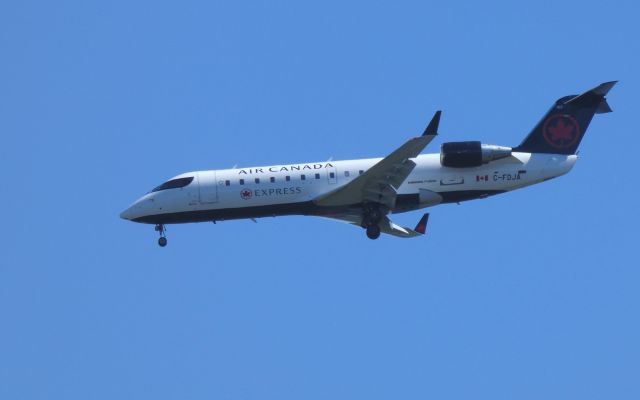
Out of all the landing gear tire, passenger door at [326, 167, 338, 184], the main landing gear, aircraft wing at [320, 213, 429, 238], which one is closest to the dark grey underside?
the main landing gear

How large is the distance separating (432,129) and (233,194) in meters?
7.83

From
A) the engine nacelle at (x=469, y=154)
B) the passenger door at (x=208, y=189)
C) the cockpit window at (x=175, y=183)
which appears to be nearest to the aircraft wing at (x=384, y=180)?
the engine nacelle at (x=469, y=154)

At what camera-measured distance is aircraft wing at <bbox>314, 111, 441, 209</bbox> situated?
3666cm

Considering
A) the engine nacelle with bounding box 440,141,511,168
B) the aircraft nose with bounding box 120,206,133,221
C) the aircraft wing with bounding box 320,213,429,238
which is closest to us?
the engine nacelle with bounding box 440,141,511,168

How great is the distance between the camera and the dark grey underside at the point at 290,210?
3938 centimetres

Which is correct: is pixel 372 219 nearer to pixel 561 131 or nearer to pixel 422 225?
pixel 422 225

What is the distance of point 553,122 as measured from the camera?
40.6m

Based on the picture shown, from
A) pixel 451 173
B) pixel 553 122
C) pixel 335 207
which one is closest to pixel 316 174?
pixel 335 207

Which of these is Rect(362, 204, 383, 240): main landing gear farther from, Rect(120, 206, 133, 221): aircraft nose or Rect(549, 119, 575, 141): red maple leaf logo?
Rect(120, 206, 133, 221): aircraft nose

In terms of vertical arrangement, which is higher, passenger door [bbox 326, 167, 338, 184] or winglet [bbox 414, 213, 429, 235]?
passenger door [bbox 326, 167, 338, 184]

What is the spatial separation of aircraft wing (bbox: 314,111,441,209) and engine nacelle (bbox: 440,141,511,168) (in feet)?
6.01

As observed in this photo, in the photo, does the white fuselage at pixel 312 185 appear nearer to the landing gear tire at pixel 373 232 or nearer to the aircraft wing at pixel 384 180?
the aircraft wing at pixel 384 180

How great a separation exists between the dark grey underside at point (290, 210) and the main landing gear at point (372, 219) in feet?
1.12

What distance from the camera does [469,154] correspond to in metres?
39.0
